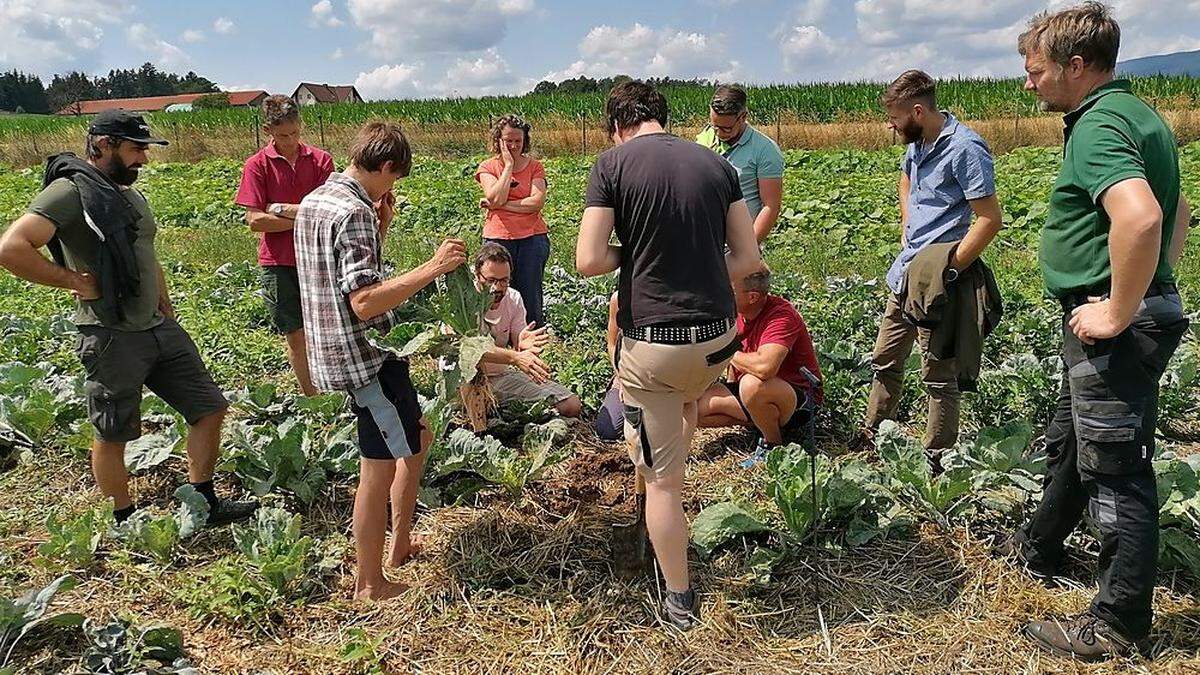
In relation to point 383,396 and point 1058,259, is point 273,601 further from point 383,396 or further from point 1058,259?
point 1058,259

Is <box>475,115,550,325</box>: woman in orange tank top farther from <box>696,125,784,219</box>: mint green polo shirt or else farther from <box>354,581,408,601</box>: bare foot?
<box>354,581,408,601</box>: bare foot

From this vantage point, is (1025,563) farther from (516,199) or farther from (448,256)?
(516,199)

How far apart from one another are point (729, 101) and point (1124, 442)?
9.46 ft

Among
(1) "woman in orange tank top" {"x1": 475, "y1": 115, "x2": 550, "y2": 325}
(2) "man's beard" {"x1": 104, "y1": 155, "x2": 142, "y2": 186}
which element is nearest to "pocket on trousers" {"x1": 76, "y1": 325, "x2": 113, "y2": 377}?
(2) "man's beard" {"x1": 104, "y1": 155, "x2": 142, "y2": 186}

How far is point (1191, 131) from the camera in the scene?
19891 millimetres

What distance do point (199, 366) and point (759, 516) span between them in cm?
280

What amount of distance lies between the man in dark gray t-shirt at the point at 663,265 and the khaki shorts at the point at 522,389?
6.71 ft

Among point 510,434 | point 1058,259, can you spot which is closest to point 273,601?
point 510,434

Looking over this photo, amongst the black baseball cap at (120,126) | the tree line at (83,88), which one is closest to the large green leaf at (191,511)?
the black baseball cap at (120,126)

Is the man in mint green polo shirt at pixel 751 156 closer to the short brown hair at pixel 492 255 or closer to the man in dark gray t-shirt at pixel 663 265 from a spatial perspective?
the short brown hair at pixel 492 255

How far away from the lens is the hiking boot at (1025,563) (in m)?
3.26

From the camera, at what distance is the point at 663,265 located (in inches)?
110

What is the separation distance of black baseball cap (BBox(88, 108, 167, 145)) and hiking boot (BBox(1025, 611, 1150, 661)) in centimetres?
418

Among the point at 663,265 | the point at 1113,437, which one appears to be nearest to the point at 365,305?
the point at 663,265
